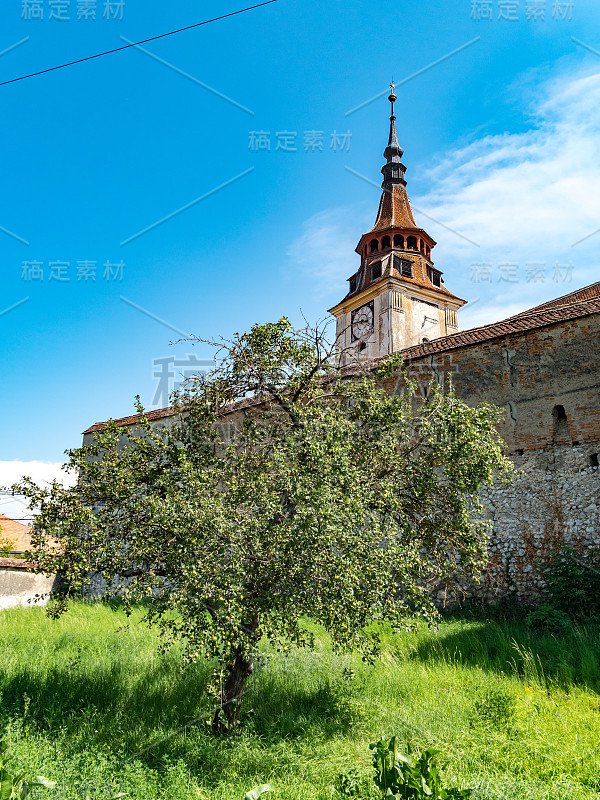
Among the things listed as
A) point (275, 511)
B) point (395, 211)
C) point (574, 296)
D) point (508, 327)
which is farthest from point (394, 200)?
point (275, 511)

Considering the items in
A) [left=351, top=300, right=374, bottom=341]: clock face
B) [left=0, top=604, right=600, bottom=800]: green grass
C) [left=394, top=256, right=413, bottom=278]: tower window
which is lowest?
[left=0, top=604, right=600, bottom=800]: green grass

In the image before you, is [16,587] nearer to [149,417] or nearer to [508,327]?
[149,417]

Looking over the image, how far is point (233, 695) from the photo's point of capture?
6.62 meters

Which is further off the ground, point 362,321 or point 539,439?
point 362,321

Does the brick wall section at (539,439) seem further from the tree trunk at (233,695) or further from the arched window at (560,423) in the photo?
the tree trunk at (233,695)

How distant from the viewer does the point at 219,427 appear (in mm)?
12805

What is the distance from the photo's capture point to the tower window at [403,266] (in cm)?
3138

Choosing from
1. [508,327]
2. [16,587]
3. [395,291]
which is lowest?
[16,587]

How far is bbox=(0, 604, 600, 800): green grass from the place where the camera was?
534 centimetres

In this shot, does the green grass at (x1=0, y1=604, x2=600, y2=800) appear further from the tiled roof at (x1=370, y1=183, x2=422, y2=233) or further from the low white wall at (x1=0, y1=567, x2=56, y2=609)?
the tiled roof at (x1=370, y1=183, x2=422, y2=233)

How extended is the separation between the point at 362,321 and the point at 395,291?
2835 mm

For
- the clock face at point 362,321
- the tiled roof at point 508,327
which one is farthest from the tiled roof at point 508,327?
the clock face at point 362,321

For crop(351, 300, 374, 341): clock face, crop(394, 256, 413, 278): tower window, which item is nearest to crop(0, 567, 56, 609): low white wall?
Answer: crop(351, 300, 374, 341): clock face

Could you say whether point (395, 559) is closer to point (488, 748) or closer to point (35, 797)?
point (488, 748)
